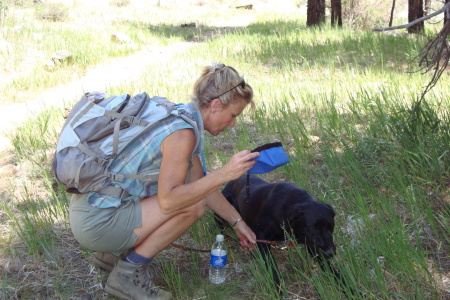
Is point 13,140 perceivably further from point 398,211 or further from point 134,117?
point 398,211

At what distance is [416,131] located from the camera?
405 centimetres

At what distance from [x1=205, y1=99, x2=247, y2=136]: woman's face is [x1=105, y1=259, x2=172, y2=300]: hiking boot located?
92 centimetres

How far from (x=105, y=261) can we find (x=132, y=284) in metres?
0.37

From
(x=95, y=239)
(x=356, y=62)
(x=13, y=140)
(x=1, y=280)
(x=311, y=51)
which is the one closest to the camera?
(x=95, y=239)

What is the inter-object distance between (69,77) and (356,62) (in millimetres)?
5374

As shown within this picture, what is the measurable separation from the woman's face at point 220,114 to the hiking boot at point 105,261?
104 centimetres

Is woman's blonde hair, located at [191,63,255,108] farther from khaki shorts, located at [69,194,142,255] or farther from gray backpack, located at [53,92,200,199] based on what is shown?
khaki shorts, located at [69,194,142,255]

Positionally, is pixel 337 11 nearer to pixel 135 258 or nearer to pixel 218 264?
pixel 218 264

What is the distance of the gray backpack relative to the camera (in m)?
2.59

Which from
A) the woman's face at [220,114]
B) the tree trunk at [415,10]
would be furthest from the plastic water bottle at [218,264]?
the tree trunk at [415,10]

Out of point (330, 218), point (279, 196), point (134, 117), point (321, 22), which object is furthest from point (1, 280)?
point (321, 22)

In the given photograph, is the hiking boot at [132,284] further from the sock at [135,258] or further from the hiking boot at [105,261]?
the hiking boot at [105,261]

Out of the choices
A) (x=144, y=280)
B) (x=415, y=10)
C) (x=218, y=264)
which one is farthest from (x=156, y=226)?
(x=415, y=10)

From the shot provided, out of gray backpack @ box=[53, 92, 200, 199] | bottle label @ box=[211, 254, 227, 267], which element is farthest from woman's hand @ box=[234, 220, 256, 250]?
gray backpack @ box=[53, 92, 200, 199]
